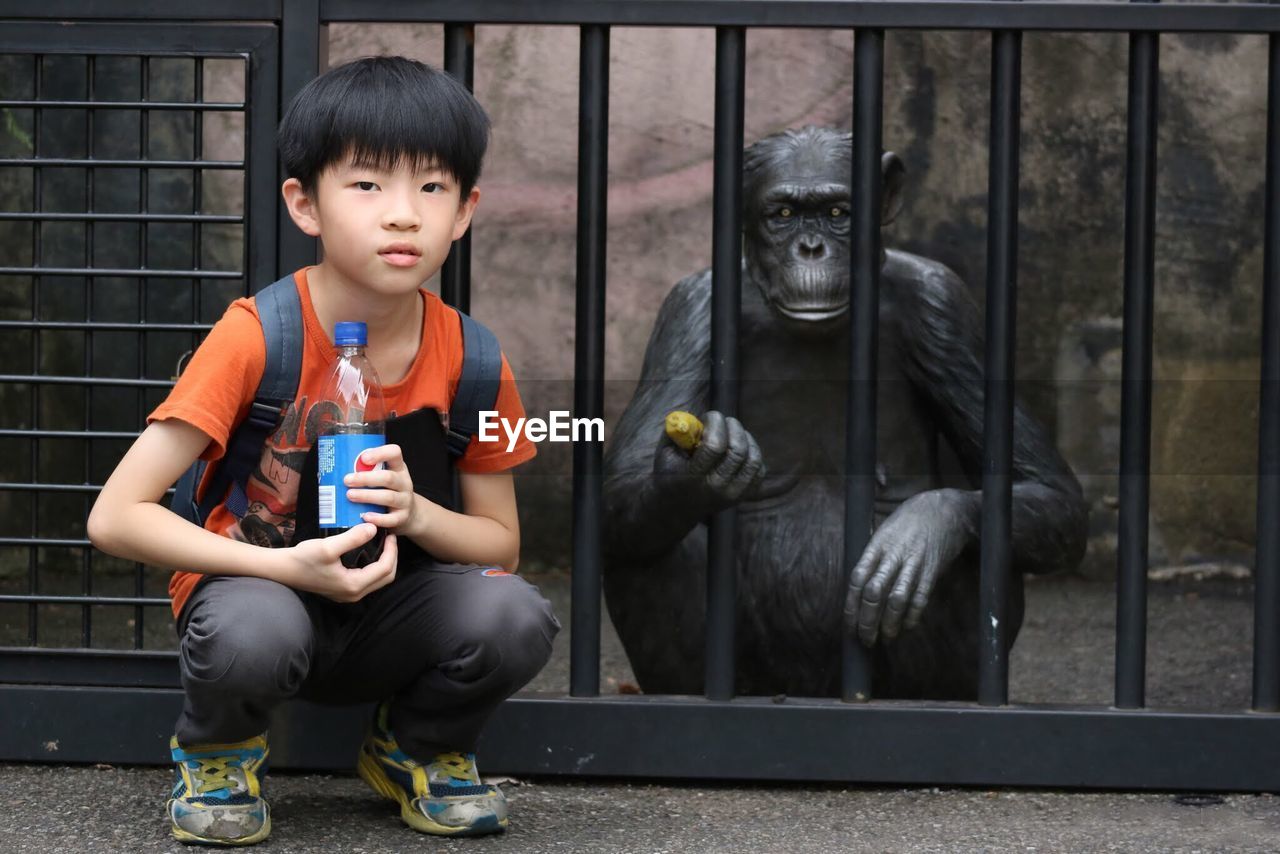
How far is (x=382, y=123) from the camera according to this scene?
2029 mm

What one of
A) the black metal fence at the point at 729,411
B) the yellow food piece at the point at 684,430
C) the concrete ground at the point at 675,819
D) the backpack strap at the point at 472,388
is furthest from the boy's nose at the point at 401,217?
the concrete ground at the point at 675,819

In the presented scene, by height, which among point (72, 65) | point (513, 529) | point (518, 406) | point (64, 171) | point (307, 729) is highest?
point (72, 65)

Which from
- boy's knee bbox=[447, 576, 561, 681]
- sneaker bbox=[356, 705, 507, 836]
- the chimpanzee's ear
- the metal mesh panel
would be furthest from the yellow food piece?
the metal mesh panel

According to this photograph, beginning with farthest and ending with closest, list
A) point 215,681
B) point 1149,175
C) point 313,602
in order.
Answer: point 1149,175 → point 313,602 → point 215,681

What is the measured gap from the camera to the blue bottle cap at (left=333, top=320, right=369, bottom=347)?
200 centimetres

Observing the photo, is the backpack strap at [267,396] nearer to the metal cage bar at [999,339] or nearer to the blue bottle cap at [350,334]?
the blue bottle cap at [350,334]

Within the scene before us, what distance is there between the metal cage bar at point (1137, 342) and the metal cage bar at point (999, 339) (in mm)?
165

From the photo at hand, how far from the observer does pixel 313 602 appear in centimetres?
216

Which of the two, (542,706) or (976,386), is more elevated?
(976,386)

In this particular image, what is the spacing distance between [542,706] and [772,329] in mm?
915

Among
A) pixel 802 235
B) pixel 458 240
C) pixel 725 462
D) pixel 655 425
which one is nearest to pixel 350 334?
pixel 458 240

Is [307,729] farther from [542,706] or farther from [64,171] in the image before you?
[64,171]

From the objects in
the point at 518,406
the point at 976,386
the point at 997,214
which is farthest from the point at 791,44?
the point at 518,406

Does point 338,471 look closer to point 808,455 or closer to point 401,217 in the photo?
point 401,217
